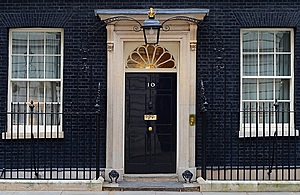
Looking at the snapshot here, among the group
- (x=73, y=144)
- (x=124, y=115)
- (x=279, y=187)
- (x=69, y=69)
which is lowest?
(x=279, y=187)

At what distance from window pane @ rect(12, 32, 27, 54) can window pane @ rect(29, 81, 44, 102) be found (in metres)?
0.79

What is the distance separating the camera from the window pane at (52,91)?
35.9 feet

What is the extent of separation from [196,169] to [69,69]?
3.59m

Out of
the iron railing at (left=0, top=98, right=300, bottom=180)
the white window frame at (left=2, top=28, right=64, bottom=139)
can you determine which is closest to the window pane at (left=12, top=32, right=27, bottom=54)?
the white window frame at (left=2, top=28, right=64, bottom=139)

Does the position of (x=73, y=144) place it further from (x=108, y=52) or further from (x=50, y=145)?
(x=108, y=52)

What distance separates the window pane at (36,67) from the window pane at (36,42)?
0.17 meters

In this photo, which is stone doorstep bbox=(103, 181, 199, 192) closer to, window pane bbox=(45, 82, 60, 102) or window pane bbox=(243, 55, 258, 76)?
window pane bbox=(45, 82, 60, 102)

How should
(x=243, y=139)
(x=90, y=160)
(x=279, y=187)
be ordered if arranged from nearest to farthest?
(x=279, y=187), (x=90, y=160), (x=243, y=139)

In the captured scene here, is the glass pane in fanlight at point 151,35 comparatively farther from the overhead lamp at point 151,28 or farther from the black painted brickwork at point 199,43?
the black painted brickwork at point 199,43

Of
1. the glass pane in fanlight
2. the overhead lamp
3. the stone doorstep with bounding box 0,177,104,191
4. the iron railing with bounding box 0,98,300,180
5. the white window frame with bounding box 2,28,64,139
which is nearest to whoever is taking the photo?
the stone doorstep with bounding box 0,177,104,191

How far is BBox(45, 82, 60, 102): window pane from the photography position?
10.9 meters

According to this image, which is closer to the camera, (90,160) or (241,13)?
(90,160)

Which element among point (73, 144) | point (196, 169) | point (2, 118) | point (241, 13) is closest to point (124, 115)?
point (73, 144)

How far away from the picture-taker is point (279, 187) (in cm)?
941
